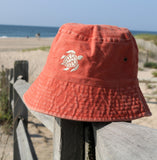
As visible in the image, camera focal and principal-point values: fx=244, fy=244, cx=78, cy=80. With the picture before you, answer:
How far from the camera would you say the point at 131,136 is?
69cm

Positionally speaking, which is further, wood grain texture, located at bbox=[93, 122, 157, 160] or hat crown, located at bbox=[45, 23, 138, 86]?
hat crown, located at bbox=[45, 23, 138, 86]

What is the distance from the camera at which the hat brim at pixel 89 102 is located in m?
0.89

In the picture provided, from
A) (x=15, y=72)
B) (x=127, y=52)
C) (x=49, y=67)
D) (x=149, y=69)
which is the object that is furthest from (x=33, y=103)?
(x=149, y=69)

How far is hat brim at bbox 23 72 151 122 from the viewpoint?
2.93 ft

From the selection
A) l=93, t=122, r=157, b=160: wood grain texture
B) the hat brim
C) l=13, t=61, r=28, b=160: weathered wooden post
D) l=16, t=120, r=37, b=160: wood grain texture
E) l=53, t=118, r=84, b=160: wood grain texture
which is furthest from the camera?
l=13, t=61, r=28, b=160: weathered wooden post

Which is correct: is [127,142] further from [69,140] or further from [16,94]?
[16,94]

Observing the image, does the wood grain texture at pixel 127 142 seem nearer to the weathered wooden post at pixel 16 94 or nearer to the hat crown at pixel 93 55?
the hat crown at pixel 93 55

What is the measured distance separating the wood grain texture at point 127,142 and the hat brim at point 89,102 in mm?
100

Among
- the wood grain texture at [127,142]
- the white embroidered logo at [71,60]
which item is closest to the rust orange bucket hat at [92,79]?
the white embroidered logo at [71,60]

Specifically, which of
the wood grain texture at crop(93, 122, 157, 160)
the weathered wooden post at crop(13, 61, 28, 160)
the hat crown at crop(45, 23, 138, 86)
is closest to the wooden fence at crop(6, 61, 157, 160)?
the wood grain texture at crop(93, 122, 157, 160)

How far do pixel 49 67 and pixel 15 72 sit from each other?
2.12m

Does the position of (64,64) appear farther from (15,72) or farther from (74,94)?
(15,72)

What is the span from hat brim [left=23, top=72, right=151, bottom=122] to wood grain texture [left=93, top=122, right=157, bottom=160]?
0.10m

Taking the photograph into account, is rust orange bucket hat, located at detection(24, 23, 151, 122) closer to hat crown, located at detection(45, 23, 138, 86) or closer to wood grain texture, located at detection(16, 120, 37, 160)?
hat crown, located at detection(45, 23, 138, 86)
